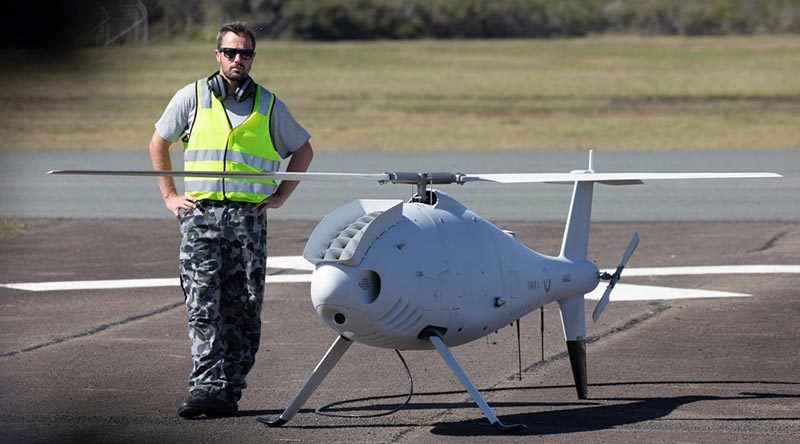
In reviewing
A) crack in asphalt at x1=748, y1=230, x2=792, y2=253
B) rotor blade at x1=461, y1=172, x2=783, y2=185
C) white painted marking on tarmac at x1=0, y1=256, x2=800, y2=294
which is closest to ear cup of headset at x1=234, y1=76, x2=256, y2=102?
rotor blade at x1=461, y1=172, x2=783, y2=185

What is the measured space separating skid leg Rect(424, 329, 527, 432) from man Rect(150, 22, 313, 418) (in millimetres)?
1015

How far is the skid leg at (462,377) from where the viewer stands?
527 centimetres

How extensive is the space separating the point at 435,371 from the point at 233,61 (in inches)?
97.2

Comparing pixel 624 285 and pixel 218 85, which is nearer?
pixel 218 85

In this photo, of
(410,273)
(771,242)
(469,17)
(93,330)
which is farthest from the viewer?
(771,242)

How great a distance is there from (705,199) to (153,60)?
55.7 ft

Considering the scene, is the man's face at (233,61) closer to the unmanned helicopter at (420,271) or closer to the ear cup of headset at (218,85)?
the ear cup of headset at (218,85)

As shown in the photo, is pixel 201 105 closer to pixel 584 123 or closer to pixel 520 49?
pixel 584 123

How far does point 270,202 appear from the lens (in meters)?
5.84

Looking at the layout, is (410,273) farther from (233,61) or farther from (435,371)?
(435,371)

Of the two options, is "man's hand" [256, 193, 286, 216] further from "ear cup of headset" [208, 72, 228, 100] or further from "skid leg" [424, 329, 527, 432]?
"skid leg" [424, 329, 527, 432]

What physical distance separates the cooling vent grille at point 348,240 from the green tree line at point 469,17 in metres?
0.76

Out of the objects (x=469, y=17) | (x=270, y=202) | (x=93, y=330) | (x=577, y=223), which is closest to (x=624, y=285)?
(x=469, y=17)

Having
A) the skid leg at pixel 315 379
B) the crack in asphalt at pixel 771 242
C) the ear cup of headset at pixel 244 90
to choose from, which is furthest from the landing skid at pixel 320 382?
the crack in asphalt at pixel 771 242
